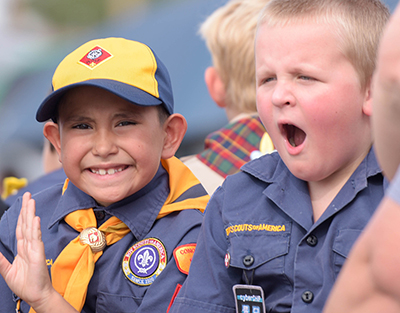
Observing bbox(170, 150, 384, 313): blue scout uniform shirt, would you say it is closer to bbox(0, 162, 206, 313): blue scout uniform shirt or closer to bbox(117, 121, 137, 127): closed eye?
bbox(0, 162, 206, 313): blue scout uniform shirt

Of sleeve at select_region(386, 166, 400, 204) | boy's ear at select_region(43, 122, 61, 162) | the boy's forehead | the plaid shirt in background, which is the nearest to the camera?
sleeve at select_region(386, 166, 400, 204)

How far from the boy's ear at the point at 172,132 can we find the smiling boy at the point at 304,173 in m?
0.40

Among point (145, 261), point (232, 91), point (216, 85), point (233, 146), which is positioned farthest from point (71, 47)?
point (145, 261)

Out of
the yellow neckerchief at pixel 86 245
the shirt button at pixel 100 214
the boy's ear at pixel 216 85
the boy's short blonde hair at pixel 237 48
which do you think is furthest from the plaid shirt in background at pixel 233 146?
the shirt button at pixel 100 214

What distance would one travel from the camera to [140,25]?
16.8 feet

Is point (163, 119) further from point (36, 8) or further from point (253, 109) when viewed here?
point (36, 8)

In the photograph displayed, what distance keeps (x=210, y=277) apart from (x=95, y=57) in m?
0.77

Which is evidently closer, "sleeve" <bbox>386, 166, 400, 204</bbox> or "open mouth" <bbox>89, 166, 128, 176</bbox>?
"sleeve" <bbox>386, 166, 400, 204</bbox>

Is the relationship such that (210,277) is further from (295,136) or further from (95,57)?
(95,57)

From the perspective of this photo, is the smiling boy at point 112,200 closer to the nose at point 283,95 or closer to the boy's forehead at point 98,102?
the boy's forehead at point 98,102

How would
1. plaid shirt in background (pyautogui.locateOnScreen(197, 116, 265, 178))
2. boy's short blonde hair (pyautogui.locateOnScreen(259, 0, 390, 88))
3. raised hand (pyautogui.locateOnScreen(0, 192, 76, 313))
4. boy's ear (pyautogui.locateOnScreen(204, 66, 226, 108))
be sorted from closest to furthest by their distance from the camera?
boy's short blonde hair (pyautogui.locateOnScreen(259, 0, 390, 88)) → raised hand (pyautogui.locateOnScreen(0, 192, 76, 313)) → plaid shirt in background (pyautogui.locateOnScreen(197, 116, 265, 178)) → boy's ear (pyautogui.locateOnScreen(204, 66, 226, 108))

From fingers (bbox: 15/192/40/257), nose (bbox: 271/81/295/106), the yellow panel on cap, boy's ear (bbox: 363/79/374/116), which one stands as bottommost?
fingers (bbox: 15/192/40/257)

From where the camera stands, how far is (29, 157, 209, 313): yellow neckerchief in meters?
1.62

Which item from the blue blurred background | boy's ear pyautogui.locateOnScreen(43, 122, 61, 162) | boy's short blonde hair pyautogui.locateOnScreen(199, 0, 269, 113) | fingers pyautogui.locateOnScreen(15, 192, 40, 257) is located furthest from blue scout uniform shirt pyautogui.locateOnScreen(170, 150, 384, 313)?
the blue blurred background
